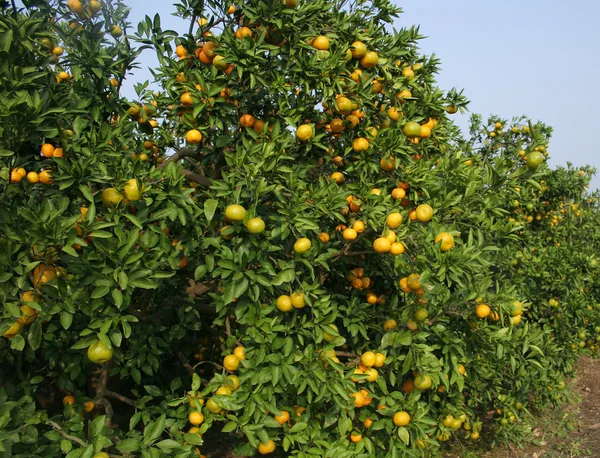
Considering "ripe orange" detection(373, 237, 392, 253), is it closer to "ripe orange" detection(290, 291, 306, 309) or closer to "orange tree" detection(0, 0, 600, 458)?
"orange tree" detection(0, 0, 600, 458)

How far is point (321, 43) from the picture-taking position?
2709 millimetres

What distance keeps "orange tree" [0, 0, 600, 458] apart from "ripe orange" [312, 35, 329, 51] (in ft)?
0.06

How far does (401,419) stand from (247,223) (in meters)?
1.58

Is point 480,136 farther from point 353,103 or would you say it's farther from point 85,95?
point 85,95

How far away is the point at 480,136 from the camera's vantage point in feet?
21.8

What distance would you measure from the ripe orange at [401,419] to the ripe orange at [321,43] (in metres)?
2.23

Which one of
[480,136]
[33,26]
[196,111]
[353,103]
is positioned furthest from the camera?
[480,136]

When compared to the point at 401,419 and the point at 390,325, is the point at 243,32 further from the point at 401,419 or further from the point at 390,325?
the point at 401,419

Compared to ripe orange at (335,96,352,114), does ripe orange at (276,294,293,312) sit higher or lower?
lower

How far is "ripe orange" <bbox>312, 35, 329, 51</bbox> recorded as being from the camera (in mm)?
2711

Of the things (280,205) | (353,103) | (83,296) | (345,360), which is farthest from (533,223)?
(83,296)

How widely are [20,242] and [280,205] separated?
119cm

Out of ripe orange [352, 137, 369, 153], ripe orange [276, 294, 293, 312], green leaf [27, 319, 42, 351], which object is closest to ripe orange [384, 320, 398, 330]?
ripe orange [276, 294, 293, 312]

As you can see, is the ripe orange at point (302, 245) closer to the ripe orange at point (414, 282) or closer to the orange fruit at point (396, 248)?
the orange fruit at point (396, 248)
